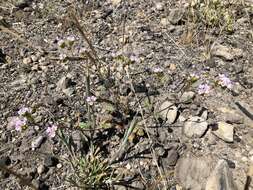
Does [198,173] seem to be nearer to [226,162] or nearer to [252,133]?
[226,162]

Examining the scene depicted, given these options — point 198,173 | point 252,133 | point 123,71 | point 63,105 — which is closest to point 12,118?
point 63,105

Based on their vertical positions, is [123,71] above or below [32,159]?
above

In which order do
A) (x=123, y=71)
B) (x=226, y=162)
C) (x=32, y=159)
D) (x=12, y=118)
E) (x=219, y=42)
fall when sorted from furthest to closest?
(x=219, y=42) → (x=123, y=71) → (x=12, y=118) → (x=32, y=159) → (x=226, y=162)

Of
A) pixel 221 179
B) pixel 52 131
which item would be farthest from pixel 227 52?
pixel 52 131

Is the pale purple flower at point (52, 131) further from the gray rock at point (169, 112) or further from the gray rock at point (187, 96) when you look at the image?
the gray rock at point (187, 96)

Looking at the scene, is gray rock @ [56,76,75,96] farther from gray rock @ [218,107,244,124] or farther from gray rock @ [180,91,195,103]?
gray rock @ [218,107,244,124]

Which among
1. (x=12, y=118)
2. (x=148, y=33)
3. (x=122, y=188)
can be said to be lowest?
(x=122, y=188)
